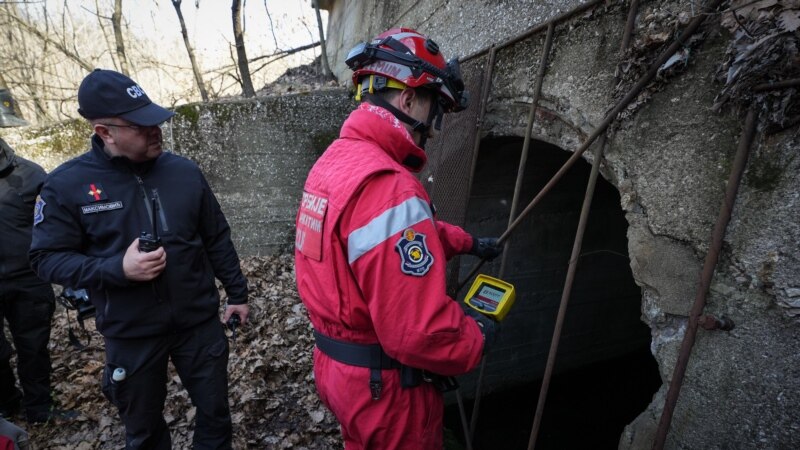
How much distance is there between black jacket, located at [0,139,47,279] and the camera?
3.00 m

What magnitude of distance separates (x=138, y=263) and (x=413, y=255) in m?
1.46

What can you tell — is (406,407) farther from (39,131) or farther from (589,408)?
(39,131)

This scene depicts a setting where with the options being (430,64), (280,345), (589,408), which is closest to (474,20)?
(430,64)

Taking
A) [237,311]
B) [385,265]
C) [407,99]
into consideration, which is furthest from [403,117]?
[237,311]

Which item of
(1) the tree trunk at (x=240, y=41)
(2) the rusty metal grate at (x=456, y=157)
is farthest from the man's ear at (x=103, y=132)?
(1) the tree trunk at (x=240, y=41)

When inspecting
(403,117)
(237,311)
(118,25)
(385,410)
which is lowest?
(237,311)

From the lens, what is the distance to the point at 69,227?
2020mm

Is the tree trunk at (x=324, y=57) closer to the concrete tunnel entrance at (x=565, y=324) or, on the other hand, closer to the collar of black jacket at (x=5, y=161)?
the concrete tunnel entrance at (x=565, y=324)

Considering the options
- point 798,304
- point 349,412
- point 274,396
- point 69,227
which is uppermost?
point 798,304

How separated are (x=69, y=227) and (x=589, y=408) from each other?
650cm

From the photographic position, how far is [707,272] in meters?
1.51

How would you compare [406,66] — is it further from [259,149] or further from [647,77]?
[259,149]

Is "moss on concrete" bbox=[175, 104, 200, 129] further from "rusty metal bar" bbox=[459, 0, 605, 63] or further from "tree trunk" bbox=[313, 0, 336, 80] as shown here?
"tree trunk" bbox=[313, 0, 336, 80]

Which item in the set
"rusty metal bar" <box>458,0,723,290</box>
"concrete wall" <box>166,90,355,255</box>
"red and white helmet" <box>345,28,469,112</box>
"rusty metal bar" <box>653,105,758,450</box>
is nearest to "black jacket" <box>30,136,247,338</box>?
"red and white helmet" <box>345,28,469,112</box>
